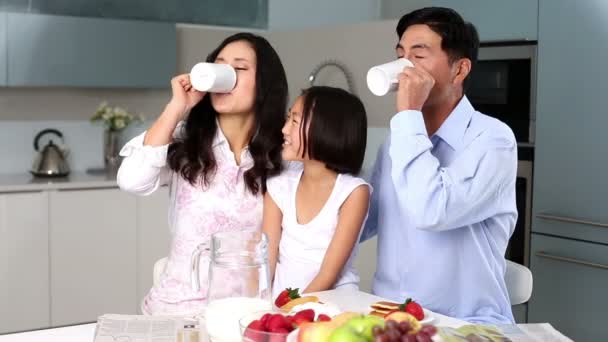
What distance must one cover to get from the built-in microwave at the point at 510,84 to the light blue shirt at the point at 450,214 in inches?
61.1

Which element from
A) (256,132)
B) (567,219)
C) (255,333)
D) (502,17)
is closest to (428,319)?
(255,333)

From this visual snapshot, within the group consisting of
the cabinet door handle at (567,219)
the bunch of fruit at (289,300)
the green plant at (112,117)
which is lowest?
the cabinet door handle at (567,219)

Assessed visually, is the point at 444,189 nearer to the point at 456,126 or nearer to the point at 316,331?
the point at 456,126

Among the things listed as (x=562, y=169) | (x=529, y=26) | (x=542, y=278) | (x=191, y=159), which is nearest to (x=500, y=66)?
(x=529, y=26)

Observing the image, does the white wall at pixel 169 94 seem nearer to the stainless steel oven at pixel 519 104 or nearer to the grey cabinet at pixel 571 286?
the stainless steel oven at pixel 519 104

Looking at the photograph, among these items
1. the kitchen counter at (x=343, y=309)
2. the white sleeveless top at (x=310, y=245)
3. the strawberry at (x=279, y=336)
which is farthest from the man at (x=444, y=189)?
the strawberry at (x=279, y=336)

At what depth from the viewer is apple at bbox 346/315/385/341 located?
987 millimetres

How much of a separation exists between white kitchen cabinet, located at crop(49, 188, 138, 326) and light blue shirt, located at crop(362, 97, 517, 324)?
1.97 m

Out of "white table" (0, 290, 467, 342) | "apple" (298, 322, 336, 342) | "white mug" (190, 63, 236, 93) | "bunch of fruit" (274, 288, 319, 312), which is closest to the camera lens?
"apple" (298, 322, 336, 342)

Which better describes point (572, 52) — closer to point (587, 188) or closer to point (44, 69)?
point (587, 188)

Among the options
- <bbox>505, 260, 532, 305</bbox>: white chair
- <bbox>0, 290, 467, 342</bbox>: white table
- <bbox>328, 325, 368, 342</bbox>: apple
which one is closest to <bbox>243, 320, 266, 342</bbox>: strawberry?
<bbox>328, 325, 368, 342</bbox>: apple

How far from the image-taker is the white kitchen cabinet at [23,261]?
3455 mm

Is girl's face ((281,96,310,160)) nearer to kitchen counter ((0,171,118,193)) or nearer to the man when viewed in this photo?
the man

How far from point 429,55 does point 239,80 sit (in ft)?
1.47
